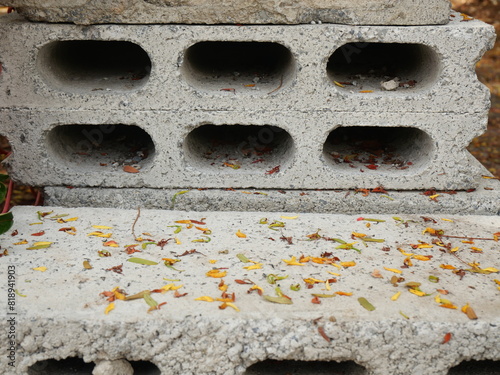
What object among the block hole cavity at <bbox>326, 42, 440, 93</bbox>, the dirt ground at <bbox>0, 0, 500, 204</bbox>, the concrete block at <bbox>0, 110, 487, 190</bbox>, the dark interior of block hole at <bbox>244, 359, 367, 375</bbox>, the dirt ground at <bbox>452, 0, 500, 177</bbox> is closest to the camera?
the dark interior of block hole at <bbox>244, 359, 367, 375</bbox>

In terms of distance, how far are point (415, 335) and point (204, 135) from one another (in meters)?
1.66

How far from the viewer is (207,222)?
2.38 m

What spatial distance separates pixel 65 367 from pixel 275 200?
110 cm

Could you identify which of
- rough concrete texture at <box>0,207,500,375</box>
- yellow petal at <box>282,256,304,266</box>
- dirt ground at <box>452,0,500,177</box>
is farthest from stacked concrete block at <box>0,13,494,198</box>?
dirt ground at <box>452,0,500,177</box>

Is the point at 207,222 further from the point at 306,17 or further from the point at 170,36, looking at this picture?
the point at 306,17

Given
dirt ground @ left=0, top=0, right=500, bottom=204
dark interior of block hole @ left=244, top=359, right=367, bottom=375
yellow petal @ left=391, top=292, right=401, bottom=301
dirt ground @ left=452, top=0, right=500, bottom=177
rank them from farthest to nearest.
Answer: dirt ground @ left=452, top=0, right=500, bottom=177 → dirt ground @ left=0, top=0, right=500, bottom=204 → dark interior of block hole @ left=244, top=359, right=367, bottom=375 → yellow petal @ left=391, top=292, right=401, bottom=301

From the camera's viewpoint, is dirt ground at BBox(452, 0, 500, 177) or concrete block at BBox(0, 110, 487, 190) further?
dirt ground at BBox(452, 0, 500, 177)

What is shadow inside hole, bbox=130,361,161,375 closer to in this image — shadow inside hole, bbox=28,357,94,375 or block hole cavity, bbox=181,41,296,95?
shadow inside hole, bbox=28,357,94,375

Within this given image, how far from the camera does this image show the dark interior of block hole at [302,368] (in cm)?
200

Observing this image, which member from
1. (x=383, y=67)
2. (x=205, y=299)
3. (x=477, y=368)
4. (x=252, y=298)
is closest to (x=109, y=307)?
(x=205, y=299)

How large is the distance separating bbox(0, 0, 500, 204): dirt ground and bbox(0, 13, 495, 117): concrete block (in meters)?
0.92

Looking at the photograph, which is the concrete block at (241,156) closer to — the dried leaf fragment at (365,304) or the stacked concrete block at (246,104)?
the stacked concrete block at (246,104)

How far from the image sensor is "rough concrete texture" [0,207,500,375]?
179 cm

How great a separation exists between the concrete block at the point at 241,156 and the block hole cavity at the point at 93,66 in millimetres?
186
